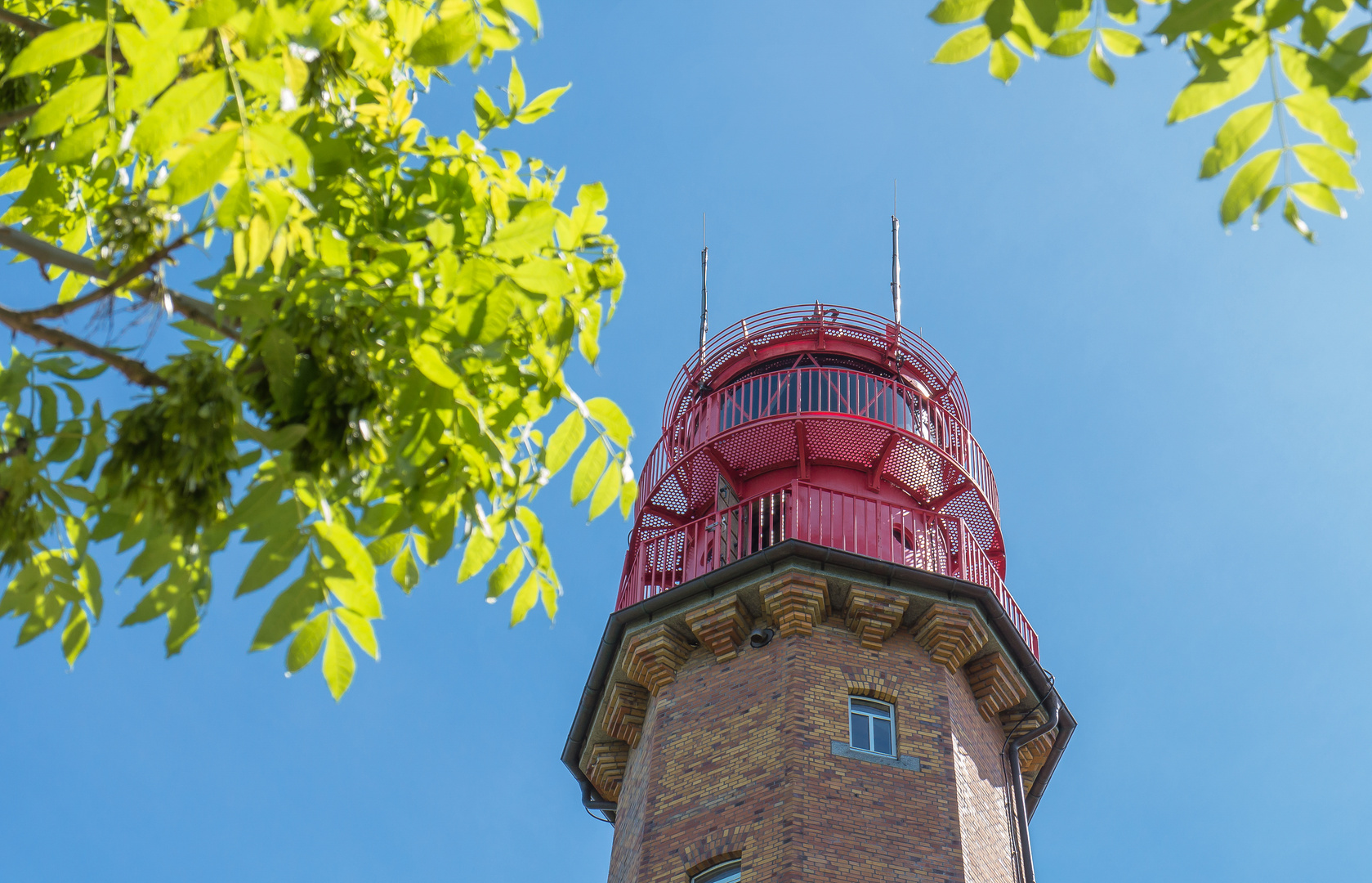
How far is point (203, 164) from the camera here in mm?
3641

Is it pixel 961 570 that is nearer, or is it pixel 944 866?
pixel 944 866

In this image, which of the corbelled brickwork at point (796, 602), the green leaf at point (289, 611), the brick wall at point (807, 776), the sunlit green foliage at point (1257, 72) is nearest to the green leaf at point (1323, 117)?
the sunlit green foliage at point (1257, 72)

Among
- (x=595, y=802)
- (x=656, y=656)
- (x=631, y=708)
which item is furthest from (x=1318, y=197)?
(x=595, y=802)

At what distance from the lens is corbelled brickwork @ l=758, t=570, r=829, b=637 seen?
56.4 feet

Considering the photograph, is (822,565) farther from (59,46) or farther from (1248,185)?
(59,46)

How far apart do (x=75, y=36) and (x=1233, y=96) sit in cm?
343

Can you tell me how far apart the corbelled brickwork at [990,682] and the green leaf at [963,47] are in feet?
47.6

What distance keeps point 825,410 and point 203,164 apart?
17467 mm

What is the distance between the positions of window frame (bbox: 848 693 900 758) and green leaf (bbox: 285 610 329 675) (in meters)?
12.3

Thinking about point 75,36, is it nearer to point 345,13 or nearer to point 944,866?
point 345,13

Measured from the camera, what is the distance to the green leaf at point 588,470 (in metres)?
5.13

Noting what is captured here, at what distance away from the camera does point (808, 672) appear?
16734mm

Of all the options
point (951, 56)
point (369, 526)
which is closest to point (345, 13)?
point (369, 526)

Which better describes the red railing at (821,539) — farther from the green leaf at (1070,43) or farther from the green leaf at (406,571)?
the green leaf at (1070,43)
